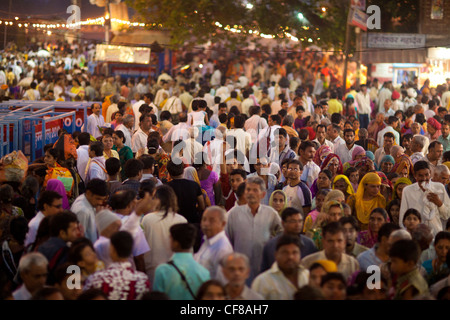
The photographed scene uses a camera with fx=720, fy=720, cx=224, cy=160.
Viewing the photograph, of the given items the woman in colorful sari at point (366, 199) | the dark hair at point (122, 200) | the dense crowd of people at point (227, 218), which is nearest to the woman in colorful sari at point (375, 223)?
the dense crowd of people at point (227, 218)

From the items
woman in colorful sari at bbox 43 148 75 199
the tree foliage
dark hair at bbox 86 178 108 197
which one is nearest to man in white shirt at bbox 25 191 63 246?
dark hair at bbox 86 178 108 197

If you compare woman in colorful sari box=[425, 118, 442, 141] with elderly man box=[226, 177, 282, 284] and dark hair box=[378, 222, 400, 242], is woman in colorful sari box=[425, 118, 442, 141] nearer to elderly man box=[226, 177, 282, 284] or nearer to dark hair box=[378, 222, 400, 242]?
elderly man box=[226, 177, 282, 284]

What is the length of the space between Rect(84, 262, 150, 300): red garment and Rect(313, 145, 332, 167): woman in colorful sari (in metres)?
5.30

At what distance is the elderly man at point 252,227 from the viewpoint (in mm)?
6445

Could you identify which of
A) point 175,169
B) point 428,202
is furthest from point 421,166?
point 175,169

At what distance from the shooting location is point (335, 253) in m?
5.59

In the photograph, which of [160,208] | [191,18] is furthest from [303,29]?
[160,208]

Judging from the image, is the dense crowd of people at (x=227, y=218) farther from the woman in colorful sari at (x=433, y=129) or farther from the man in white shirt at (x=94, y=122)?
the man in white shirt at (x=94, y=122)

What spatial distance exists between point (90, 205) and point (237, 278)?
2229 mm

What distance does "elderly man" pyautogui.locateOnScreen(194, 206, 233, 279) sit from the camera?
221 inches

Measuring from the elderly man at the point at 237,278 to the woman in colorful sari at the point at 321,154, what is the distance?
522 cm

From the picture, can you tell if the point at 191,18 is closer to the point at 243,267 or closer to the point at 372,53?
the point at 372,53

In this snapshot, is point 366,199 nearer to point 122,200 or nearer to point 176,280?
point 122,200

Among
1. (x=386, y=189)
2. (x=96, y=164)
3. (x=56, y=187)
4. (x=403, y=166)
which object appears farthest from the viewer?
(x=403, y=166)
